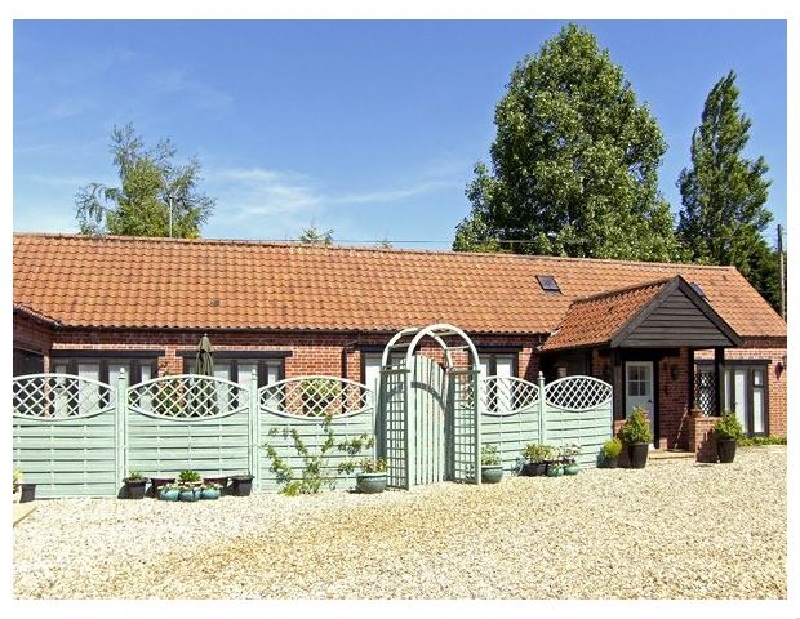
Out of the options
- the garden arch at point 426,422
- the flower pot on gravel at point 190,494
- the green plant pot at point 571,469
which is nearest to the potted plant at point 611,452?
the green plant pot at point 571,469

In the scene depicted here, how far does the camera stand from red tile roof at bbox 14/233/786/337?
20.3 m

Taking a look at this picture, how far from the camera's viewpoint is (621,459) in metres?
18.7

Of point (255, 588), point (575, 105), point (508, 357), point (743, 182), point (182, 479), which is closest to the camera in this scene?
point (255, 588)

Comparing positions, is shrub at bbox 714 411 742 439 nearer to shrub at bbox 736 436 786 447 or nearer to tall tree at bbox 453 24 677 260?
shrub at bbox 736 436 786 447

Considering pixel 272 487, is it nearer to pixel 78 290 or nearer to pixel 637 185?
pixel 78 290

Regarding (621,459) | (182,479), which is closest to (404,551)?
(182,479)

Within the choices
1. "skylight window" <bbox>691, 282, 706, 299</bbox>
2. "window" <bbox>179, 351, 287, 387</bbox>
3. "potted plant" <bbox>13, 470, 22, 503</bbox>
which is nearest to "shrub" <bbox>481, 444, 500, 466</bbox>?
"window" <bbox>179, 351, 287, 387</bbox>

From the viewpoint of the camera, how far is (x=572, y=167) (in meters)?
37.9

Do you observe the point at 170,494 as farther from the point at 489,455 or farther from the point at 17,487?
the point at 489,455

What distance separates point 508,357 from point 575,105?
19701 millimetres

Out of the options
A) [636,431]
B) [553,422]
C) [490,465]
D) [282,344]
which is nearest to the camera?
[490,465]

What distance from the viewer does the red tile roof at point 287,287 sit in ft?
66.6

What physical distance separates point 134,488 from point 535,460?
A: 7.10m

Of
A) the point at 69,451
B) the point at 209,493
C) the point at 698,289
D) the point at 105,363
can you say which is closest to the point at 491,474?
the point at 209,493
